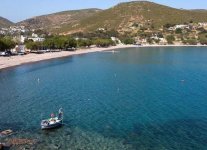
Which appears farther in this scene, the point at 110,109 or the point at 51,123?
the point at 110,109

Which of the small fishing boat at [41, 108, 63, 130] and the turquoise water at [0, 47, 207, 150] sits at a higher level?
the small fishing boat at [41, 108, 63, 130]

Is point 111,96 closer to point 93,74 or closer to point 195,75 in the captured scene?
point 93,74

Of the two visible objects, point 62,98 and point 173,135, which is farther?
point 62,98

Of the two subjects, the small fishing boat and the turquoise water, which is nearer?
the turquoise water

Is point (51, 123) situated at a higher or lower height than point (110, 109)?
higher

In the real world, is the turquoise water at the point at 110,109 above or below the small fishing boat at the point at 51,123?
below

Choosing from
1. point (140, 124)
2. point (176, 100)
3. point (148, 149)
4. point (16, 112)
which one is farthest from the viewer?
point (176, 100)

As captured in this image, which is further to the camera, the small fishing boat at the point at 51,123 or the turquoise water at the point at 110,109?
the small fishing boat at the point at 51,123

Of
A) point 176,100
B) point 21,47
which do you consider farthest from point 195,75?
point 21,47
